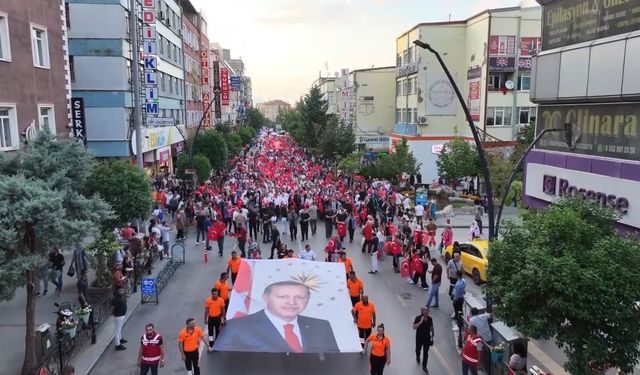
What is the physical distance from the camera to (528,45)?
129ft

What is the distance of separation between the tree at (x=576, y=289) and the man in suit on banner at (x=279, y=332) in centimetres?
383

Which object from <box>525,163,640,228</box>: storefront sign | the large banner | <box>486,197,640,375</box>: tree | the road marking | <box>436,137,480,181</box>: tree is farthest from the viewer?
<box>436,137,480,181</box>: tree

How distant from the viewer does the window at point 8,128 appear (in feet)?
57.1

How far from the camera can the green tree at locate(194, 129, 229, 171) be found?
39688 millimetres

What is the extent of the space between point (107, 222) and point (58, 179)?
532cm

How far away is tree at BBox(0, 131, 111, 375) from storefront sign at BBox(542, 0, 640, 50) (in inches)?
518

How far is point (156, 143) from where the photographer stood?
36219mm

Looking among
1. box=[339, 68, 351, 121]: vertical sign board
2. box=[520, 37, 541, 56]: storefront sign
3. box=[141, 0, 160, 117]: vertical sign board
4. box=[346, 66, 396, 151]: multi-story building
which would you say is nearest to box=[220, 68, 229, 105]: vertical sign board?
box=[346, 66, 396, 151]: multi-story building

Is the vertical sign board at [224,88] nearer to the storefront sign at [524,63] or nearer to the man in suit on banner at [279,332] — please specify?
the storefront sign at [524,63]

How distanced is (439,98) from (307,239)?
87.9 ft

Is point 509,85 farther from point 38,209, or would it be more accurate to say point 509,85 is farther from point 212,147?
point 38,209

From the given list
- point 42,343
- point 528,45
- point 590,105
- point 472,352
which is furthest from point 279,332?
point 528,45

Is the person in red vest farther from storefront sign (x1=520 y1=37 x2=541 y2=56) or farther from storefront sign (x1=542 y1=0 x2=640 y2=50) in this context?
storefront sign (x1=520 y1=37 x2=541 y2=56)

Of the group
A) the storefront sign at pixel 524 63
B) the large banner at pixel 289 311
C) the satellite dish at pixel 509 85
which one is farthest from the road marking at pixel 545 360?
the storefront sign at pixel 524 63
